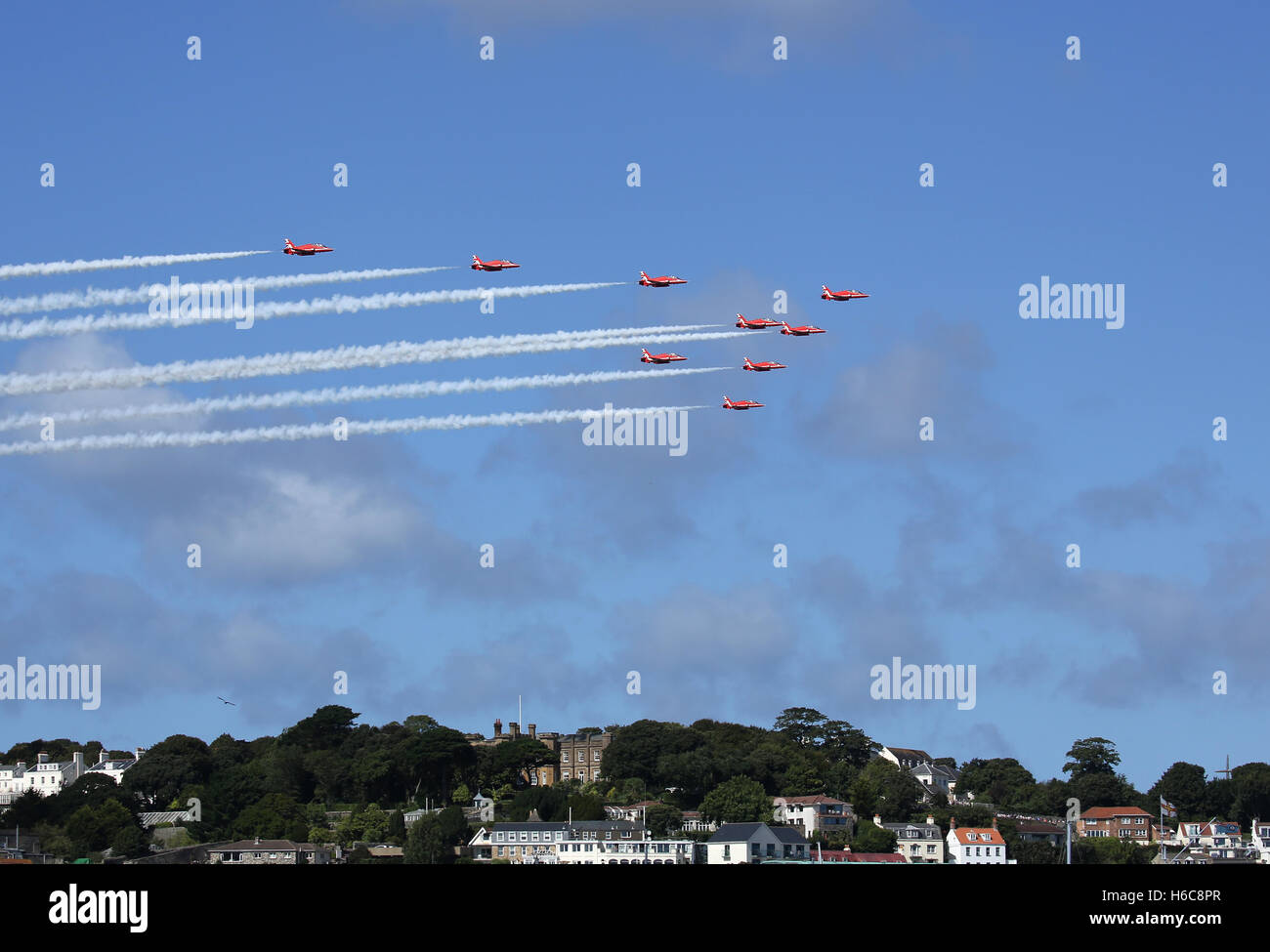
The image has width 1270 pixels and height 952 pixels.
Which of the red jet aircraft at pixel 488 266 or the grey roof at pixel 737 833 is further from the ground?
the red jet aircraft at pixel 488 266

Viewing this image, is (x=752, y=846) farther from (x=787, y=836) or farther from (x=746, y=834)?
(x=787, y=836)

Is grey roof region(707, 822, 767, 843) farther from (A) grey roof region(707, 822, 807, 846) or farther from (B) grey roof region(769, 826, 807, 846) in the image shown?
(B) grey roof region(769, 826, 807, 846)

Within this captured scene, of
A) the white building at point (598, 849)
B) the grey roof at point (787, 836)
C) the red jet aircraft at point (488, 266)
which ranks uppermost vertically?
the red jet aircraft at point (488, 266)

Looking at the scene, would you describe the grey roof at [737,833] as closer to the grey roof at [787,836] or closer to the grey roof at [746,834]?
the grey roof at [746,834]

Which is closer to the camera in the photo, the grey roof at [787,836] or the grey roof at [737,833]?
the grey roof at [737,833]

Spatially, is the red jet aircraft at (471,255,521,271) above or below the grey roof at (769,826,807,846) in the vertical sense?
above

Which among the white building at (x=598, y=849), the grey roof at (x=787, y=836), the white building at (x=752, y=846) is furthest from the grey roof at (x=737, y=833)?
the white building at (x=598, y=849)

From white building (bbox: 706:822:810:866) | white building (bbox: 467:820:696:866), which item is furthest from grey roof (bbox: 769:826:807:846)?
white building (bbox: 467:820:696:866)
